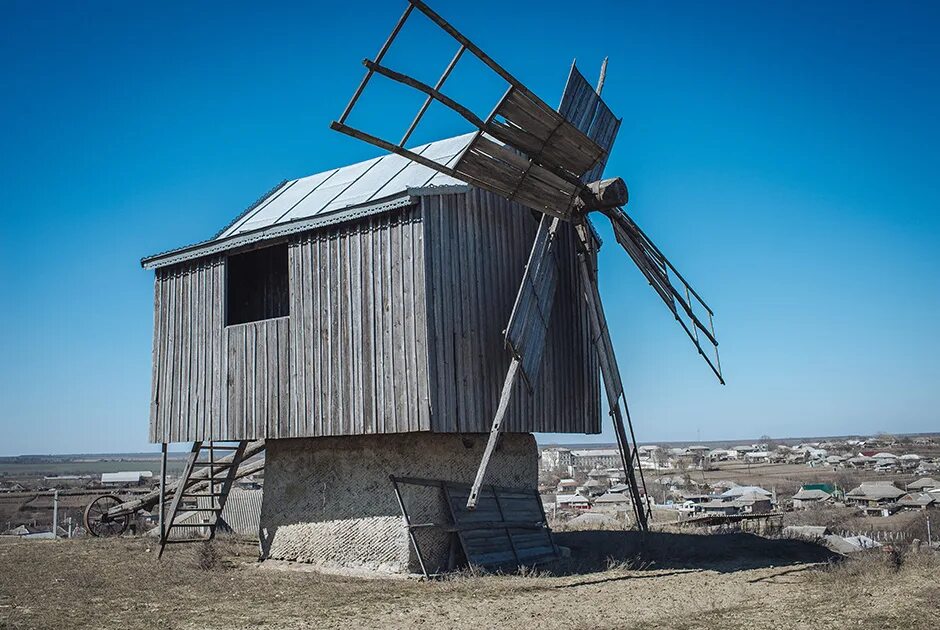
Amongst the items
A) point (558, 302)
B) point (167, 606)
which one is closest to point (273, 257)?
point (558, 302)

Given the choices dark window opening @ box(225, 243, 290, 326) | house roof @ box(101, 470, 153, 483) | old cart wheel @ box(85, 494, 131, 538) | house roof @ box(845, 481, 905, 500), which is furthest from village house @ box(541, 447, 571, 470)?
dark window opening @ box(225, 243, 290, 326)

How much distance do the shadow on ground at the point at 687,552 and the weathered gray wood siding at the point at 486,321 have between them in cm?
236

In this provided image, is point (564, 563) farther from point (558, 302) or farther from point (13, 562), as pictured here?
point (13, 562)

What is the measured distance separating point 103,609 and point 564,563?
24.1 ft

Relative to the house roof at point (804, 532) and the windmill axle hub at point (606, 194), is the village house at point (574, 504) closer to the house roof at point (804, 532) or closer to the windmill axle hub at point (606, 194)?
the house roof at point (804, 532)

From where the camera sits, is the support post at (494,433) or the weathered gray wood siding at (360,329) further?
the weathered gray wood siding at (360,329)

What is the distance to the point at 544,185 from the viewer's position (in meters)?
13.9

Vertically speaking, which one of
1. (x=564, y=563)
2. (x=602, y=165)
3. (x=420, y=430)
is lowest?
(x=564, y=563)

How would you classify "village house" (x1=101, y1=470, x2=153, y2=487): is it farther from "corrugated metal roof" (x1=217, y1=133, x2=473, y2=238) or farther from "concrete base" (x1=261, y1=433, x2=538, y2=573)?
"concrete base" (x1=261, y1=433, x2=538, y2=573)

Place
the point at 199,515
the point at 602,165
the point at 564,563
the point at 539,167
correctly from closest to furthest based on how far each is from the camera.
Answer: the point at 539,167
the point at 564,563
the point at 602,165
the point at 199,515

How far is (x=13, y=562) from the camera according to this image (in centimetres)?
1605

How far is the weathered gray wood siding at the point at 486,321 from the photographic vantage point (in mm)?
13695

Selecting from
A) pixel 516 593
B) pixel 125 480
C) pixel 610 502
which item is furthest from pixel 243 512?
pixel 125 480

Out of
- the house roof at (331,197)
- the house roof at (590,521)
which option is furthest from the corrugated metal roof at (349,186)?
the house roof at (590,521)
